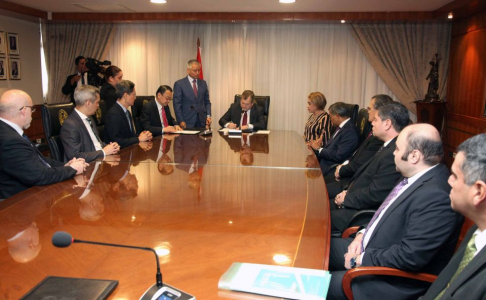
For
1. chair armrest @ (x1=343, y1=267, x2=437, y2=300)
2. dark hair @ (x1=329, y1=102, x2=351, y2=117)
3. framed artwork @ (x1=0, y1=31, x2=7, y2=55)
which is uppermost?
framed artwork @ (x1=0, y1=31, x2=7, y2=55)

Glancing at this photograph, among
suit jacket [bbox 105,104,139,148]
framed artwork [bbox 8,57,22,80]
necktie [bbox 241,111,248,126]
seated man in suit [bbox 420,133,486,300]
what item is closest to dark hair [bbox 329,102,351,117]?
necktie [bbox 241,111,248,126]

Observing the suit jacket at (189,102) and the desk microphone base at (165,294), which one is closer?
the desk microphone base at (165,294)

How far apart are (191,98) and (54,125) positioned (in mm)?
2529

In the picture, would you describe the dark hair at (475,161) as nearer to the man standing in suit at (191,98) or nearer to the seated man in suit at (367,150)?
the seated man in suit at (367,150)

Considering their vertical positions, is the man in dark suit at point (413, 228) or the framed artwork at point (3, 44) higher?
the framed artwork at point (3, 44)

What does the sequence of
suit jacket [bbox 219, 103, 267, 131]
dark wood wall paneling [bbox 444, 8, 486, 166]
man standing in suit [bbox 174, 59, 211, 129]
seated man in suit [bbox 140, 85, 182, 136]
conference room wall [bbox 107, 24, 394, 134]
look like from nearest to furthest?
seated man in suit [bbox 140, 85, 182, 136] → suit jacket [bbox 219, 103, 267, 131] → dark wood wall paneling [bbox 444, 8, 486, 166] → man standing in suit [bbox 174, 59, 211, 129] → conference room wall [bbox 107, 24, 394, 134]

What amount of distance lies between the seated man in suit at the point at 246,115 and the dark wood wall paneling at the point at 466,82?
2769 millimetres

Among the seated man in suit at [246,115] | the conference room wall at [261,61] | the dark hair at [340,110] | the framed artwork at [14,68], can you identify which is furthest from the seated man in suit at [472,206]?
the framed artwork at [14,68]

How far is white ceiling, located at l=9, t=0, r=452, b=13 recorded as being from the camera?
5539 mm

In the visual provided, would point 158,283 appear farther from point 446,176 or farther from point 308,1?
point 308,1

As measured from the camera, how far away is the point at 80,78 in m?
7.05

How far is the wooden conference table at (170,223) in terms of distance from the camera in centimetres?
139

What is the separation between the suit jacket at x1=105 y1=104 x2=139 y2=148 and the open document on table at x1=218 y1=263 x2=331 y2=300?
2.89 metres

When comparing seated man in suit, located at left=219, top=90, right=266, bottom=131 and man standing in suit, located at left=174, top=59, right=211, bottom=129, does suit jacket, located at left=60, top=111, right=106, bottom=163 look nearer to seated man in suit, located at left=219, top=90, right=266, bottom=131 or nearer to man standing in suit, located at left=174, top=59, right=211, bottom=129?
seated man in suit, located at left=219, top=90, right=266, bottom=131
